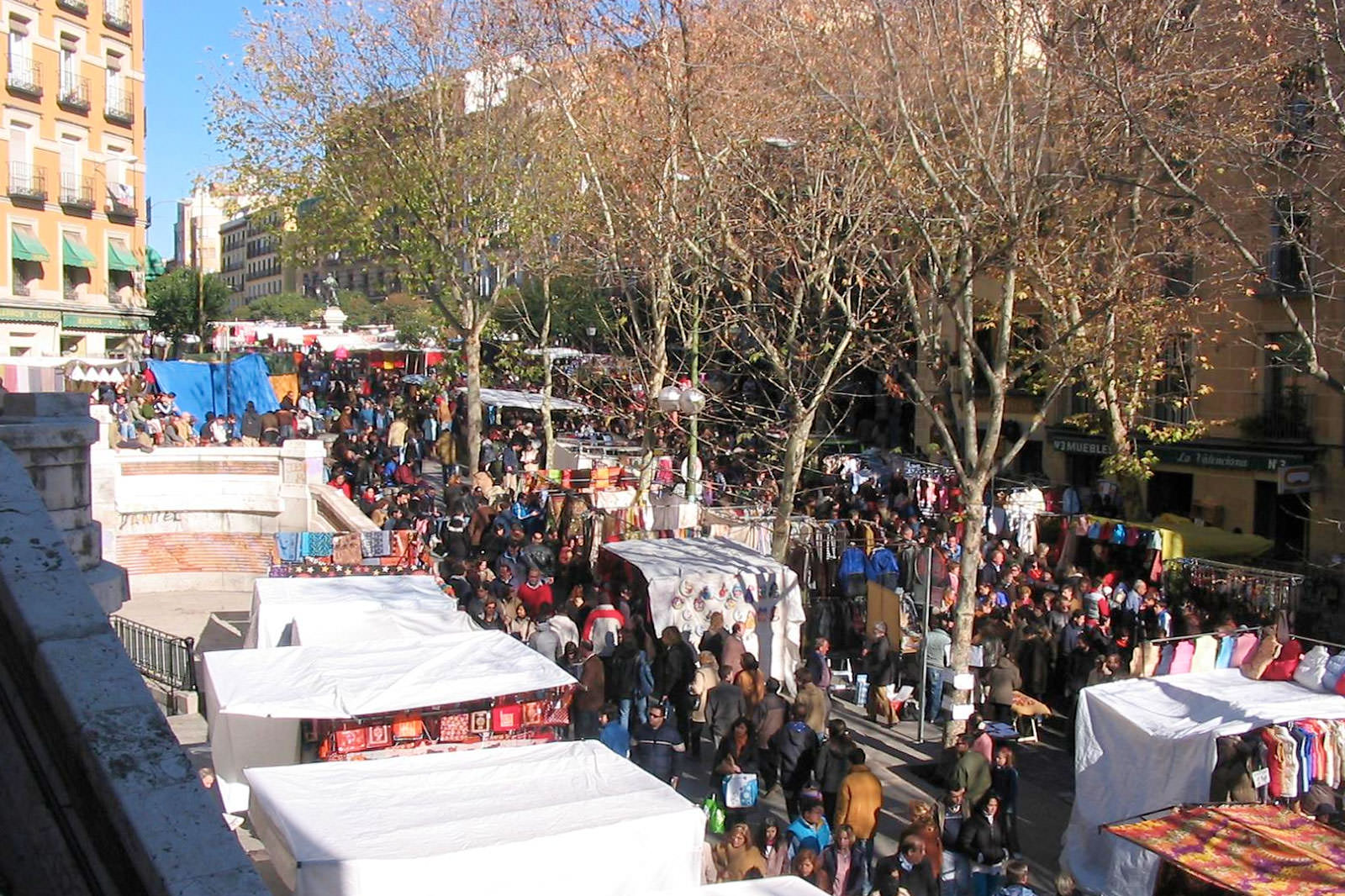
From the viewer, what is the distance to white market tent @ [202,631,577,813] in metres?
10.3

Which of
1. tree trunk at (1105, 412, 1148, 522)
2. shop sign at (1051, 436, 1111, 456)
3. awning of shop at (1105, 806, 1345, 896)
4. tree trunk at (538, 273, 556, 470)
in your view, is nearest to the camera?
awning of shop at (1105, 806, 1345, 896)

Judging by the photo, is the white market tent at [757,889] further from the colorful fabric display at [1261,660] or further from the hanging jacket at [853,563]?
the hanging jacket at [853,563]

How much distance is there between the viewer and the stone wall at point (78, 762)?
4441mm

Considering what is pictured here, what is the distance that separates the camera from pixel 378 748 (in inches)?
427

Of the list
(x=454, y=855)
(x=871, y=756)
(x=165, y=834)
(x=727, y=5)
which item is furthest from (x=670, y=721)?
(x=727, y=5)

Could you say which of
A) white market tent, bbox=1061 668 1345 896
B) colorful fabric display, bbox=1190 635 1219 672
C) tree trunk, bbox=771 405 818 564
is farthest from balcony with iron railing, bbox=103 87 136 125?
white market tent, bbox=1061 668 1345 896

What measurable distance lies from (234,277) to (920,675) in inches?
5022

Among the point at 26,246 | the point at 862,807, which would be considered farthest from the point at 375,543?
the point at 26,246

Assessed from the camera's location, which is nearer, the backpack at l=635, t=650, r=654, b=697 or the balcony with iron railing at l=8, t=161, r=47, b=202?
the backpack at l=635, t=650, r=654, b=697

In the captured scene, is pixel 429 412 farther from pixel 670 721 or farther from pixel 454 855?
pixel 454 855

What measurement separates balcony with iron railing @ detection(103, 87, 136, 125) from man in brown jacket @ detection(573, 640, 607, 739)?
34.3 meters

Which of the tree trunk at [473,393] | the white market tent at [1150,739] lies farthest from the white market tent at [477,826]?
the tree trunk at [473,393]

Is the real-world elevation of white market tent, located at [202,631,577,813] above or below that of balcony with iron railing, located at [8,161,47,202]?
below

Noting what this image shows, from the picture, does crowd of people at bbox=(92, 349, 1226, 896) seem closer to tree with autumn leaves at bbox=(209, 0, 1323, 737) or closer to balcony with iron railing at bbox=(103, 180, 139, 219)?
tree with autumn leaves at bbox=(209, 0, 1323, 737)
